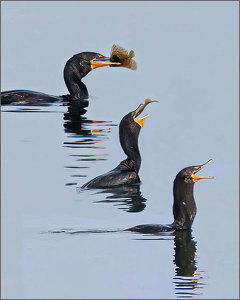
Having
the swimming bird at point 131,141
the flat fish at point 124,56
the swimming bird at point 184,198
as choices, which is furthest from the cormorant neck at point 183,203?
the flat fish at point 124,56

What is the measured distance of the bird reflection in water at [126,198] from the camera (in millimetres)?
14391

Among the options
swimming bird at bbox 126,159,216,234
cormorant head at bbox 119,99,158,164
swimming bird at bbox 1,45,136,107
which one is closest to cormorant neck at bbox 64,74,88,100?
swimming bird at bbox 1,45,136,107

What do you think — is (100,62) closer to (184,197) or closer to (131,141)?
(131,141)

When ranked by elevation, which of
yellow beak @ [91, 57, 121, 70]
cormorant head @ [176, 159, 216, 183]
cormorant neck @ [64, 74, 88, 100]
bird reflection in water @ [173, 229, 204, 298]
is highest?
yellow beak @ [91, 57, 121, 70]

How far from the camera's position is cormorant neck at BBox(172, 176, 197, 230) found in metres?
13.8

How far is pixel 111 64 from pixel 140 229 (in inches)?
151

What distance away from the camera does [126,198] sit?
14.8m

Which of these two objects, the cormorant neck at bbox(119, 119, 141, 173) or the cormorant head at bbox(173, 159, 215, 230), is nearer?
the cormorant head at bbox(173, 159, 215, 230)

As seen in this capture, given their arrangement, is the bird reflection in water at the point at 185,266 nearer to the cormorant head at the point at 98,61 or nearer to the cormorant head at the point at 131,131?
the cormorant head at the point at 131,131

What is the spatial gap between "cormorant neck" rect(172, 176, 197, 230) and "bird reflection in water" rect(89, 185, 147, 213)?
68cm

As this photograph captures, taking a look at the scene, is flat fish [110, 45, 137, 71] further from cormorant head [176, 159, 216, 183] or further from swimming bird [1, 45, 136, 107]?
cormorant head [176, 159, 216, 183]

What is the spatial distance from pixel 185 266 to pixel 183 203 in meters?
1.08

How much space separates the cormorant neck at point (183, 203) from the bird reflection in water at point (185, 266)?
0.41 feet

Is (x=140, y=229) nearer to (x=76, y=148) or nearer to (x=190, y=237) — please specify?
(x=190, y=237)
